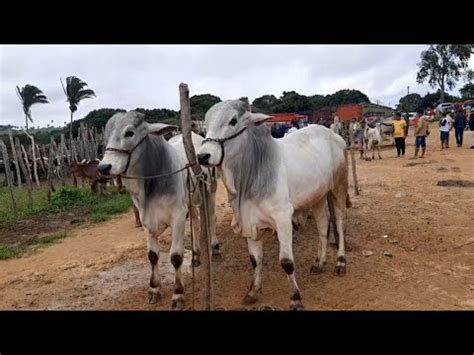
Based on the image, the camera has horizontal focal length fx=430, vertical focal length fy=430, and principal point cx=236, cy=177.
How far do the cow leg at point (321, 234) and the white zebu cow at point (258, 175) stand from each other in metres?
0.60

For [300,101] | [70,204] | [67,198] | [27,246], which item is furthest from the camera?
[300,101]

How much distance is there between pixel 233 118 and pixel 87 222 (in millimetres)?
6560

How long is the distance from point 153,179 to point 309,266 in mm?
2419

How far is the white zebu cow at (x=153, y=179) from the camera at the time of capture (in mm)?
4207

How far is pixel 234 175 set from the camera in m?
4.14

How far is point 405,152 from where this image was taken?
18.5 meters

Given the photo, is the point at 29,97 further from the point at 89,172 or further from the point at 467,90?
the point at 467,90

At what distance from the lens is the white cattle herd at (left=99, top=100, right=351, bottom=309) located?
159 inches

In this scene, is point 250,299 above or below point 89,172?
below

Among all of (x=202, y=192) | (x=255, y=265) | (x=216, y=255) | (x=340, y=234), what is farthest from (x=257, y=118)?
(x=216, y=255)

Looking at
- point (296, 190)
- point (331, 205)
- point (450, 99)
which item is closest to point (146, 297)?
point (296, 190)
